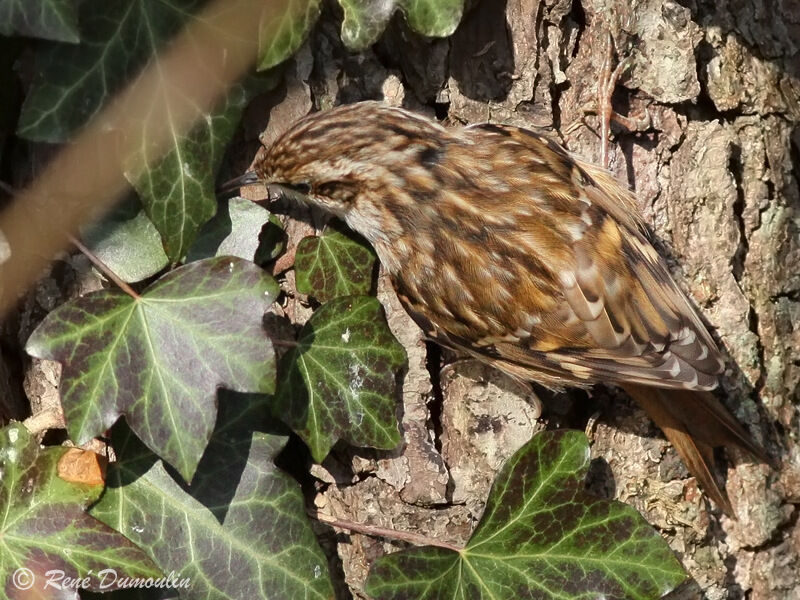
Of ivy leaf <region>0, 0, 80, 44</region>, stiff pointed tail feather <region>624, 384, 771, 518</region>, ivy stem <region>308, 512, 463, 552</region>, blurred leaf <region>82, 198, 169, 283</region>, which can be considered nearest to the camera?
ivy leaf <region>0, 0, 80, 44</region>

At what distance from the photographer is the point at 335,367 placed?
7.74 feet

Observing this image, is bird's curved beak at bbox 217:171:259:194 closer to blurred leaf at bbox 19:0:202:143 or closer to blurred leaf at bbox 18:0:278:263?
blurred leaf at bbox 18:0:278:263

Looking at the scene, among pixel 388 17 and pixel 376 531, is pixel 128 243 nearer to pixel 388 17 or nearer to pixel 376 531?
pixel 388 17

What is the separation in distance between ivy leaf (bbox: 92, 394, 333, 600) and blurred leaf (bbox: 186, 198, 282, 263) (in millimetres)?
457

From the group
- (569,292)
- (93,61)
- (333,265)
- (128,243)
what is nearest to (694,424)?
(569,292)

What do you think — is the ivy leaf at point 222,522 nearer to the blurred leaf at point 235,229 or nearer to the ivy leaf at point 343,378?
the ivy leaf at point 343,378

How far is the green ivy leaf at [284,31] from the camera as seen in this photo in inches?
88.7

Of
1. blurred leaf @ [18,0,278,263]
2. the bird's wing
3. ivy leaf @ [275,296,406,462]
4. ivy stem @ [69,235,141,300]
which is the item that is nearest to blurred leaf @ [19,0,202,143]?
blurred leaf @ [18,0,278,263]

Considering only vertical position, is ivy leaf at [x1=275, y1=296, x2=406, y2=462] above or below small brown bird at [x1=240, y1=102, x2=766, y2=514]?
below

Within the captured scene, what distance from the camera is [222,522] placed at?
7.48 ft

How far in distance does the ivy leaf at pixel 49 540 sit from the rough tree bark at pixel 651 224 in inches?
22.3

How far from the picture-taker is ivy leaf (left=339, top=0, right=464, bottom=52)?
2250mm

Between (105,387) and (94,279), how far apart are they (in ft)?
1.45

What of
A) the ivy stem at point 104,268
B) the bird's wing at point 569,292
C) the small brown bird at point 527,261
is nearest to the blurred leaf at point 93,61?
the ivy stem at point 104,268
